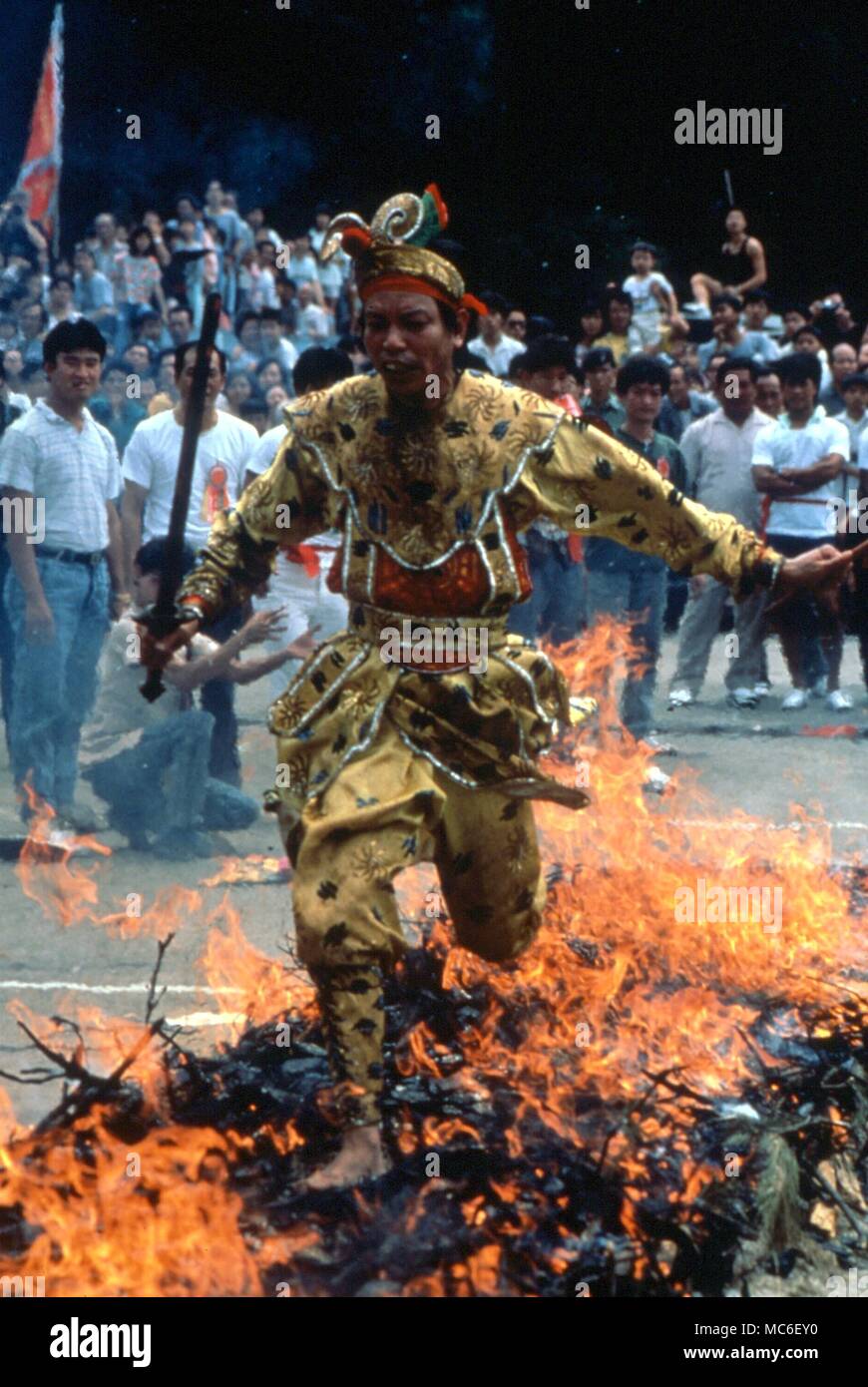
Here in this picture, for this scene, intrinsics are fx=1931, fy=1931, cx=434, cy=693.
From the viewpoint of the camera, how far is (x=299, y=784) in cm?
477

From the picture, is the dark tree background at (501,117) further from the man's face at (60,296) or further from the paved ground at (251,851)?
the paved ground at (251,851)

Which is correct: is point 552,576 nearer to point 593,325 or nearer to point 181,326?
point 593,325

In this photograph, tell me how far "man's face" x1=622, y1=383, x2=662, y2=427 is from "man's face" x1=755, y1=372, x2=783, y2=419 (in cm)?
224

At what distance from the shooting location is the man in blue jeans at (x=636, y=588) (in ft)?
32.5

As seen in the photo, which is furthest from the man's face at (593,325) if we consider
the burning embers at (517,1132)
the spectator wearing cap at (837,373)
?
the burning embers at (517,1132)

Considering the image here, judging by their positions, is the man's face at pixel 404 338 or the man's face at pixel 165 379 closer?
the man's face at pixel 404 338

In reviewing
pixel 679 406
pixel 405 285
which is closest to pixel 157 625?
pixel 405 285

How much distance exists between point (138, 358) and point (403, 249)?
355 inches

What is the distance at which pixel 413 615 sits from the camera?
4703 millimetres

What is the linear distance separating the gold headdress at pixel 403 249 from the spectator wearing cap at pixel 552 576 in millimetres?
4466

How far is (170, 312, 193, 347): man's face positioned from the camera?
601 inches

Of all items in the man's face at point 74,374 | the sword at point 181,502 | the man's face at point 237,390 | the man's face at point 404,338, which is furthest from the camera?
the man's face at point 237,390

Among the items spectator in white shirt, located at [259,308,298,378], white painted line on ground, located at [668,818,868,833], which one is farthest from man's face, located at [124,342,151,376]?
white painted line on ground, located at [668,818,868,833]
